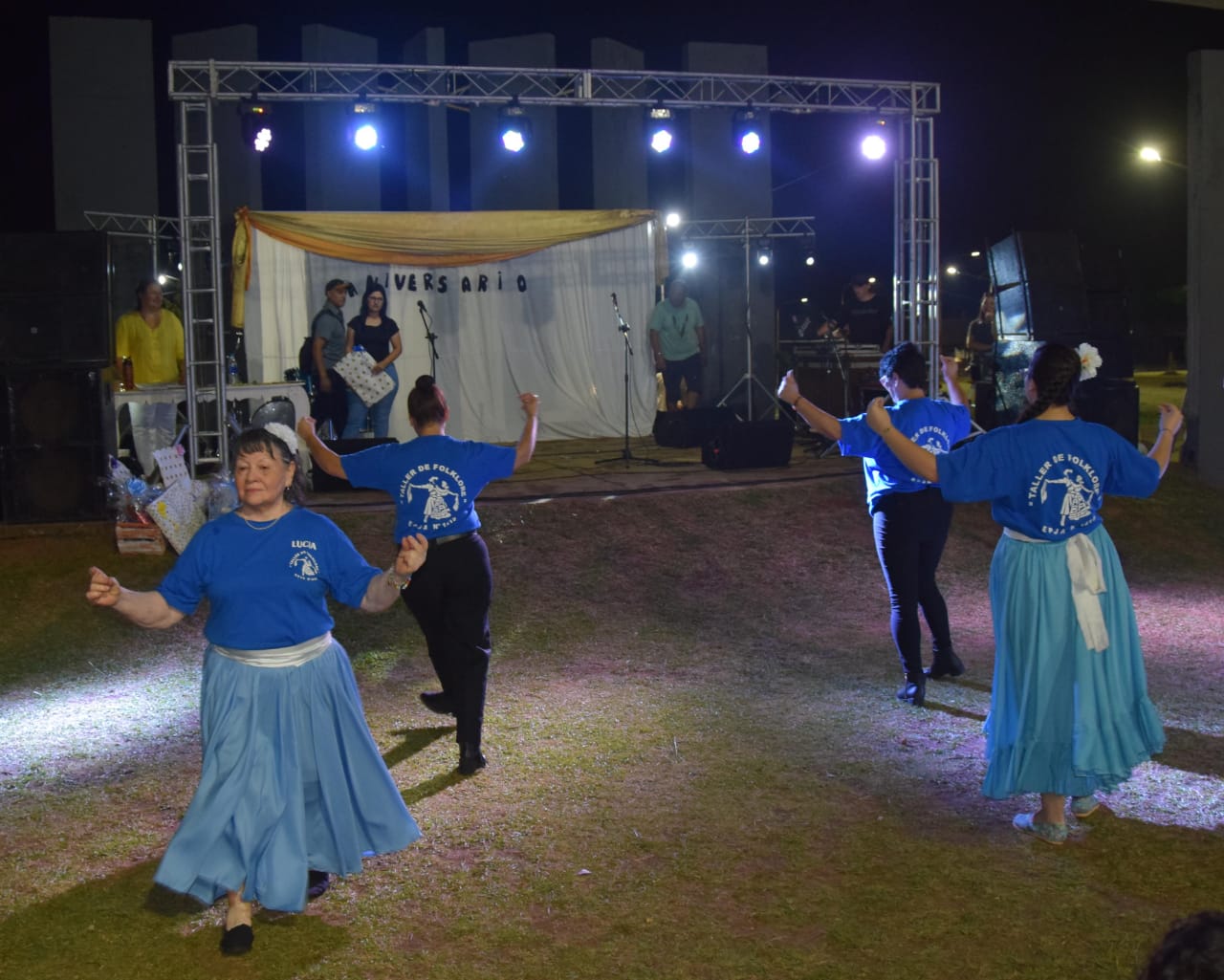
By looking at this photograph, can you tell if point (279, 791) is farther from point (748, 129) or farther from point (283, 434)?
point (748, 129)

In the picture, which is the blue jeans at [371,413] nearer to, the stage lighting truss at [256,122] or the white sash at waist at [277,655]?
the stage lighting truss at [256,122]

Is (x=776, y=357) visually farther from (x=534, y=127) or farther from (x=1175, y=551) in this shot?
(x=1175, y=551)

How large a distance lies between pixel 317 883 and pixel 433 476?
188cm

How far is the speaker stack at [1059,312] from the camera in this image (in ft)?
44.3

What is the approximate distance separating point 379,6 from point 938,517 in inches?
529

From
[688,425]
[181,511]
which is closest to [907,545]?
[181,511]

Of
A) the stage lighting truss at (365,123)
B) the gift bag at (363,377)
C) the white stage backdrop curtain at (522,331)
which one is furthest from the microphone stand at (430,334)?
the stage lighting truss at (365,123)

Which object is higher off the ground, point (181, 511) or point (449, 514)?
point (449, 514)

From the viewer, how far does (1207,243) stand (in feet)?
42.5

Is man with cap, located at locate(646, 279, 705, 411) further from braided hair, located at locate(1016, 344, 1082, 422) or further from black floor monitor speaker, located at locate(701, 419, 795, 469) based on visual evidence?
braided hair, located at locate(1016, 344, 1082, 422)

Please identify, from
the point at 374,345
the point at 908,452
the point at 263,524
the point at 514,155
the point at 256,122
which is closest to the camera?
the point at 263,524

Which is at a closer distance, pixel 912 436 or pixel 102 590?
pixel 102 590

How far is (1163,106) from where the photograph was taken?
25.2m

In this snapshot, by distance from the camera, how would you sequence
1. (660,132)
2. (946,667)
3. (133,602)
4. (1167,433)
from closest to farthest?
(133,602)
(1167,433)
(946,667)
(660,132)
